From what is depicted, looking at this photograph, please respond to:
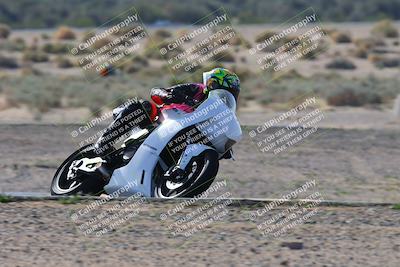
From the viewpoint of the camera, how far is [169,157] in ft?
37.4

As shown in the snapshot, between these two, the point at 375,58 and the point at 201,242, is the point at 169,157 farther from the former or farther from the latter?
the point at 375,58

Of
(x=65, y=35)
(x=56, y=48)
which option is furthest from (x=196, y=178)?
Answer: (x=65, y=35)

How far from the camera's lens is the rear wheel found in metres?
11.5

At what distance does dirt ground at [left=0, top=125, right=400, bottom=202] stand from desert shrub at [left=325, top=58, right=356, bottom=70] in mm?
26126

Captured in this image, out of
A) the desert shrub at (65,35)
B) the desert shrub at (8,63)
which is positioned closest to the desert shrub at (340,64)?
the desert shrub at (8,63)

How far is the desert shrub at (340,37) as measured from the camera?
2335 inches

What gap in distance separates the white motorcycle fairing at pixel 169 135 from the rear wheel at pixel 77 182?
29cm

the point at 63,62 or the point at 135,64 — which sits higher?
the point at 63,62

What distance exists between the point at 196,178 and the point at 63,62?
1410 inches

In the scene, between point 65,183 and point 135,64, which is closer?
point 65,183

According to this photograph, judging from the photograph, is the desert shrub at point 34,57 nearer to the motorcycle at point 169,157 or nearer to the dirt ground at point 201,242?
the motorcycle at point 169,157

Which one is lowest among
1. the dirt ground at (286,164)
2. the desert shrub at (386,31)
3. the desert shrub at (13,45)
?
the desert shrub at (386,31)

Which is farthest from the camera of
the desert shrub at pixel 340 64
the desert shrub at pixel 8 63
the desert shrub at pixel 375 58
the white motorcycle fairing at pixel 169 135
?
the desert shrub at pixel 375 58

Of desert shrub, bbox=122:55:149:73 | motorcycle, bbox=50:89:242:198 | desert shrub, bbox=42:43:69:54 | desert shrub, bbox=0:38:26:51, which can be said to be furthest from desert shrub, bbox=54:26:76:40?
motorcycle, bbox=50:89:242:198
